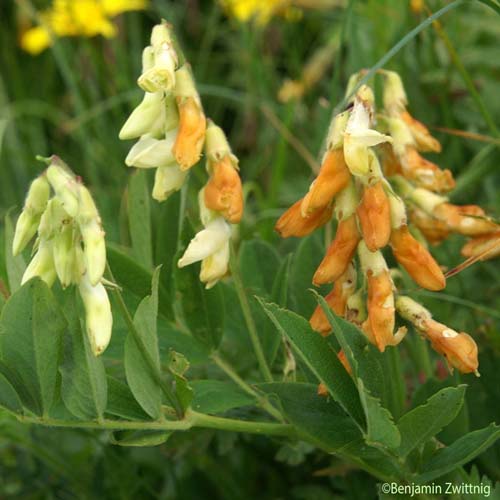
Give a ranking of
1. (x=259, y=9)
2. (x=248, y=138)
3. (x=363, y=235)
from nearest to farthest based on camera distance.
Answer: (x=363, y=235) < (x=259, y=9) < (x=248, y=138)

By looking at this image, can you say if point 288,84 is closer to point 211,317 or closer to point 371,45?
point 371,45

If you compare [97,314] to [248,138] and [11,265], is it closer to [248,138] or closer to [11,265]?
[11,265]

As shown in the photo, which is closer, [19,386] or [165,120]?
[19,386]

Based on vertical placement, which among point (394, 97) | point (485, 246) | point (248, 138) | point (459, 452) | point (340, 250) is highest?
point (394, 97)

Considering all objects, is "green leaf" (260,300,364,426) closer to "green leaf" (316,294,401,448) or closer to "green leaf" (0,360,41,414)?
"green leaf" (316,294,401,448)

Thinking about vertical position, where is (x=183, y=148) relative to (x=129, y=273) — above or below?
above

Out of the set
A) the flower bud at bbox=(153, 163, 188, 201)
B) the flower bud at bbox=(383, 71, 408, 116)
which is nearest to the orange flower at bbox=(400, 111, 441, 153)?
the flower bud at bbox=(383, 71, 408, 116)

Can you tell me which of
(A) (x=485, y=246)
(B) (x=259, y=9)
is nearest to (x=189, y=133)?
(A) (x=485, y=246)
